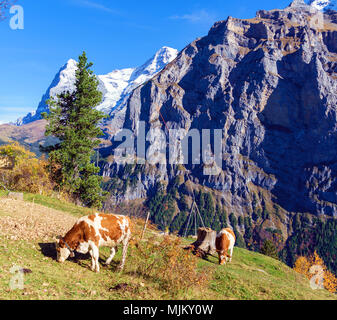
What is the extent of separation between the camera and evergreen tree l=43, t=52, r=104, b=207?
37.8m

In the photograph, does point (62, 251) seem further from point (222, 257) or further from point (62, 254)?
point (222, 257)

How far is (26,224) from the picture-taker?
54.3 feet

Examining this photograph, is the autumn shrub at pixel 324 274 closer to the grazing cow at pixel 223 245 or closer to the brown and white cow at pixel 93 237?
the grazing cow at pixel 223 245

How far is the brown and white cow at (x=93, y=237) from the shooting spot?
1280 cm

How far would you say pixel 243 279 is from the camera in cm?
1577

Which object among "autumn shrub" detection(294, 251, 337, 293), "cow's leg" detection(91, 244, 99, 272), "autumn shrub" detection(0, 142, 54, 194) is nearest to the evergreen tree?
"autumn shrub" detection(0, 142, 54, 194)

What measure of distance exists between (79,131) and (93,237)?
28.9 m

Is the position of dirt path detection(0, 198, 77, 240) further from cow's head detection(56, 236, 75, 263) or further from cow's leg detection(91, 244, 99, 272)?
cow's leg detection(91, 244, 99, 272)

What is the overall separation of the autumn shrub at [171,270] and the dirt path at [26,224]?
19.4 ft

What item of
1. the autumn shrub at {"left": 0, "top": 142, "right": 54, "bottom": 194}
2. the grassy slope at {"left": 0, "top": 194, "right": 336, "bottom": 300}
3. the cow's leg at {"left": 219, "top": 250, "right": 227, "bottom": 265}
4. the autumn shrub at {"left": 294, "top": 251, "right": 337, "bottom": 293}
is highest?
the autumn shrub at {"left": 0, "top": 142, "right": 54, "bottom": 194}

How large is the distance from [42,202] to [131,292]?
22.3 m

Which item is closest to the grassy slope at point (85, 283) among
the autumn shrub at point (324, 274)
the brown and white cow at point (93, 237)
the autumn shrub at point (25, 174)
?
the brown and white cow at point (93, 237)

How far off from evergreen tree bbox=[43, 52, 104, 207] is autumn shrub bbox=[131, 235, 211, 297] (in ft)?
89.3
